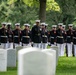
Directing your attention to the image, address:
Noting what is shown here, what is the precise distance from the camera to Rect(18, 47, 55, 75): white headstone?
9305mm

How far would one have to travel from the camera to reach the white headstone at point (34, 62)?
930 cm

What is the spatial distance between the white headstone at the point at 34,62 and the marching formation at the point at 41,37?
16345 mm

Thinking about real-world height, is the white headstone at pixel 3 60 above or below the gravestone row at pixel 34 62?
below

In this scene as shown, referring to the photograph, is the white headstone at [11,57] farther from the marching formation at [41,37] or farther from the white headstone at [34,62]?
the white headstone at [34,62]

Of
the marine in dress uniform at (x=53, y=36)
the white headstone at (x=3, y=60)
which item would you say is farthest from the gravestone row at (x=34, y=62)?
the marine in dress uniform at (x=53, y=36)

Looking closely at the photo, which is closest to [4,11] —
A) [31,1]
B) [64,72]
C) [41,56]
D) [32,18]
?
[32,18]

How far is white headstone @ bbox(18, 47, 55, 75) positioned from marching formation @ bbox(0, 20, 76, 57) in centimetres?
1635

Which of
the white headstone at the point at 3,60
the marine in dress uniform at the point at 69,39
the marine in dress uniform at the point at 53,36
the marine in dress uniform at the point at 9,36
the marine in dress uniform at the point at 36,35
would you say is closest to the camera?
the white headstone at the point at 3,60

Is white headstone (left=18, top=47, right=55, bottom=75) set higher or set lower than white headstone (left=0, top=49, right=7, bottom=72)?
higher

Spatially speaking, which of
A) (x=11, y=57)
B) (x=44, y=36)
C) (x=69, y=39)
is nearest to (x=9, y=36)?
(x=44, y=36)

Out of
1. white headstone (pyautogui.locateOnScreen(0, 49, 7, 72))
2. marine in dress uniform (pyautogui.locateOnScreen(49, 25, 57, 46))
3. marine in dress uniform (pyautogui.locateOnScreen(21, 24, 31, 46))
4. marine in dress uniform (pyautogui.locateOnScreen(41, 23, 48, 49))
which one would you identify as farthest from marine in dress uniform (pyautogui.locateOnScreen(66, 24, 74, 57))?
white headstone (pyautogui.locateOnScreen(0, 49, 7, 72))

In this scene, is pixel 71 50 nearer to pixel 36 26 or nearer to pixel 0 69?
pixel 36 26

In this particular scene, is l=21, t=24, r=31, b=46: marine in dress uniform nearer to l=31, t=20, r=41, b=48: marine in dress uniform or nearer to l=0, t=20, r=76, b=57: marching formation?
l=0, t=20, r=76, b=57: marching formation

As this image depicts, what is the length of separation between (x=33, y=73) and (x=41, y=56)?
0.39 meters
